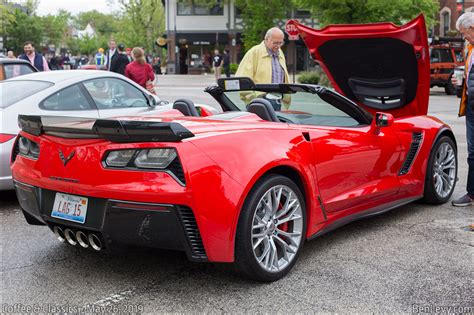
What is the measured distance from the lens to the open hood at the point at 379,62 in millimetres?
5434

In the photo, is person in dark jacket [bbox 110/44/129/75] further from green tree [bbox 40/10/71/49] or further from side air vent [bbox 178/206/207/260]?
green tree [bbox 40/10/71/49]

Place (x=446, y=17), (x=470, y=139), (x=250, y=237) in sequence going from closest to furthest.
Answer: (x=250, y=237) < (x=470, y=139) < (x=446, y=17)

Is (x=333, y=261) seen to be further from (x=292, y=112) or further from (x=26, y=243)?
(x=26, y=243)

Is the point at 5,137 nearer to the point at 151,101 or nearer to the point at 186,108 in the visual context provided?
the point at 186,108

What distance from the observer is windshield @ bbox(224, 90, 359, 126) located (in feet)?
15.8

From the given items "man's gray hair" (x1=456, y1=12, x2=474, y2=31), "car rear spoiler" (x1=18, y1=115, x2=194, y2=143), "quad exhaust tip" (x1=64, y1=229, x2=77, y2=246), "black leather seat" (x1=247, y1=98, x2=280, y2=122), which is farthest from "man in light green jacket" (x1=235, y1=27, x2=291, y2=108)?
"quad exhaust tip" (x1=64, y1=229, x2=77, y2=246)

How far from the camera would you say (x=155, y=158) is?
3301mm

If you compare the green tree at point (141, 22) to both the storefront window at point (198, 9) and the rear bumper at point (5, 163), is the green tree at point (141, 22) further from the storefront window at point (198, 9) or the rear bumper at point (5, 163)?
the rear bumper at point (5, 163)

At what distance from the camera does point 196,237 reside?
328 centimetres

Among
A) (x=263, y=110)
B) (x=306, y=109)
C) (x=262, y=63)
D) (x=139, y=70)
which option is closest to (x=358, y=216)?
(x=306, y=109)

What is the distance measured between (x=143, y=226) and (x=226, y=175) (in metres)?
0.56

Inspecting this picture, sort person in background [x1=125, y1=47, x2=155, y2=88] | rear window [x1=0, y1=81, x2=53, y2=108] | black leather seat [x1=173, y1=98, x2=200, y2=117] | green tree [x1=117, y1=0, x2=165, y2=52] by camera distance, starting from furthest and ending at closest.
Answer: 1. green tree [x1=117, y1=0, x2=165, y2=52]
2. person in background [x1=125, y1=47, x2=155, y2=88]
3. rear window [x1=0, y1=81, x2=53, y2=108]
4. black leather seat [x1=173, y1=98, x2=200, y2=117]

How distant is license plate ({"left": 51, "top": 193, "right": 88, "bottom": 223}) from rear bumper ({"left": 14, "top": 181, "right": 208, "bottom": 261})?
45 mm

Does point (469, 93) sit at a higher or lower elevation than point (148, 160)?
higher
